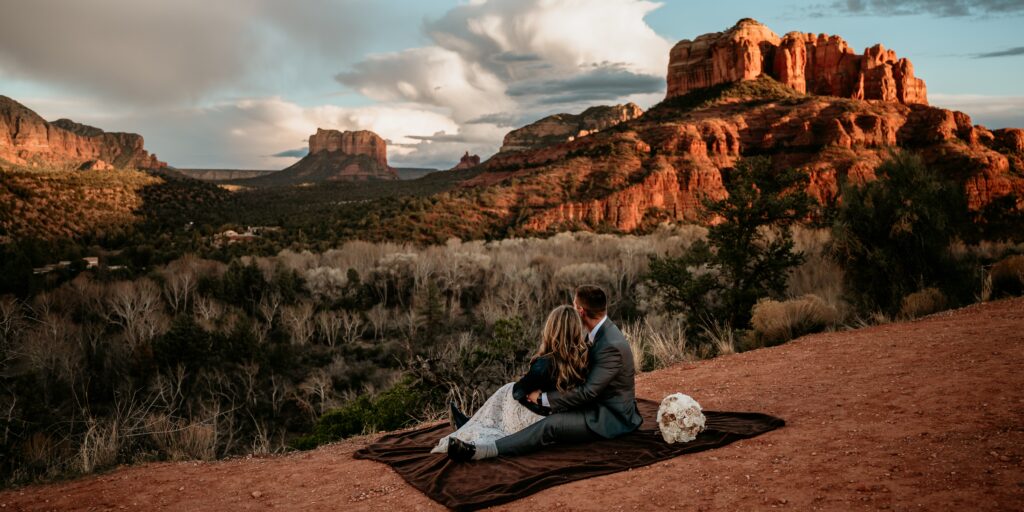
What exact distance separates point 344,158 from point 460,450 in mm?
156613

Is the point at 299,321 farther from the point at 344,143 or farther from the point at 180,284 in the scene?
the point at 344,143

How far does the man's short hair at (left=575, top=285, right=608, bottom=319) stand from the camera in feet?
18.1

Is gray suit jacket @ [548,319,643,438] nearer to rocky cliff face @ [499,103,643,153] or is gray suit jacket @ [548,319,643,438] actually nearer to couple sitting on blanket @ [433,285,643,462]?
couple sitting on blanket @ [433,285,643,462]

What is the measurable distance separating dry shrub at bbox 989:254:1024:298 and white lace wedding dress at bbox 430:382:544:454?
405 inches

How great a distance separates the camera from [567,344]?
17.8 ft

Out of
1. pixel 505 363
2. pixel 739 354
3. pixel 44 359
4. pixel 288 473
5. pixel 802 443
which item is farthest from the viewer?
pixel 44 359

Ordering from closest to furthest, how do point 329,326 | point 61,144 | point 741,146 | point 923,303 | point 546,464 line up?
point 546,464, point 923,303, point 329,326, point 741,146, point 61,144

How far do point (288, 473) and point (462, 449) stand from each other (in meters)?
2.02

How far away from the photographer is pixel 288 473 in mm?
6152

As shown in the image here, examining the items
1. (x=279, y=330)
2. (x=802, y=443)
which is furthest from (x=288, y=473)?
(x=279, y=330)

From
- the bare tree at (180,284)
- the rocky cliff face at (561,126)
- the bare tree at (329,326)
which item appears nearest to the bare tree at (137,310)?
the bare tree at (180,284)

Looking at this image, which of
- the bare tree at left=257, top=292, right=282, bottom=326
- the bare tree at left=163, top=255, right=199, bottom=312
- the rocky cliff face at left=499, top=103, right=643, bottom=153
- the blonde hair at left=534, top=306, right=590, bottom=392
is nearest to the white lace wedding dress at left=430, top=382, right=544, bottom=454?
the blonde hair at left=534, top=306, right=590, bottom=392

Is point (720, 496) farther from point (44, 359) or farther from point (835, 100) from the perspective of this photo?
point (835, 100)

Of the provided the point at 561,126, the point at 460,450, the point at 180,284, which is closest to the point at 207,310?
the point at 180,284
